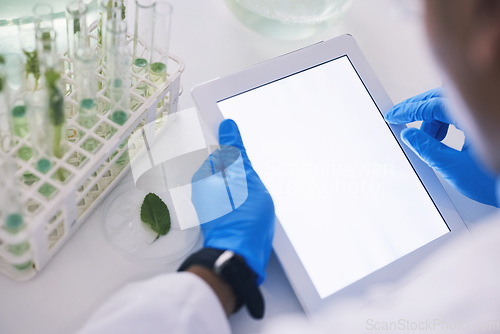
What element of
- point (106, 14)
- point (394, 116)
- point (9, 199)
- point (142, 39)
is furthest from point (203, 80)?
point (9, 199)

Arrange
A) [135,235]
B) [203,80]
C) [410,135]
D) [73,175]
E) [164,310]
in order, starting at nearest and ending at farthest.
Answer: [164,310] < [73,175] < [135,235] < [410,135] < [203,80]

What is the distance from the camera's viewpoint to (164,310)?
77cm

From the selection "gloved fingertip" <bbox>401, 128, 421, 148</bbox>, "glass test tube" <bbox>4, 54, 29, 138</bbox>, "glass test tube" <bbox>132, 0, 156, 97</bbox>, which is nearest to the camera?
"glass test tube" <bbox>4, 54, 29, 138</bbox>

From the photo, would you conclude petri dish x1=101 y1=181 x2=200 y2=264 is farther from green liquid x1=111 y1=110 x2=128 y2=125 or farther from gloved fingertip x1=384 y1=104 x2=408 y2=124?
gloved fingertip x1=384 y1=104 x2=408 y2=124

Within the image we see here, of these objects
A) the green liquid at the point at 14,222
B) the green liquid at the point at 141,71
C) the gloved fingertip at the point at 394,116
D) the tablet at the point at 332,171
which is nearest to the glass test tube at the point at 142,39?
the green liquid at the point at 141,71

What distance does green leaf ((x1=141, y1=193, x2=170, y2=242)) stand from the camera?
999 mm

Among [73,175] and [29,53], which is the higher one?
[29,53]

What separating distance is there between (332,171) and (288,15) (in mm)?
436

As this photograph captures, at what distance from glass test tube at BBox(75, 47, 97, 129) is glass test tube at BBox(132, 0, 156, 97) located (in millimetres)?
112

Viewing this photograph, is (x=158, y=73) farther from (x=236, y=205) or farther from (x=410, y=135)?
(x=410, y=135)

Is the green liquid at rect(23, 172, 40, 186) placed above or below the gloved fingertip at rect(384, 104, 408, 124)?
above

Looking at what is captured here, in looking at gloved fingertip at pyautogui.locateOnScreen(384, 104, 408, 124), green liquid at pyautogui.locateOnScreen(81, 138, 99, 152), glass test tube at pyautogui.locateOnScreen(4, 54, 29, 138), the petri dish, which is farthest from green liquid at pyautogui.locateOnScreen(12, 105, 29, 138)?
gloved fingertip at pyautogui.locateOnScreen(384, 104, 408, 124)

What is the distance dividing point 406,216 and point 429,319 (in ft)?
1.04

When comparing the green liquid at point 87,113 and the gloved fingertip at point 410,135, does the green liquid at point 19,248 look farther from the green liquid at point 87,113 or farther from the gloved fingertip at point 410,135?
the gloved fingertip at point 410,135
